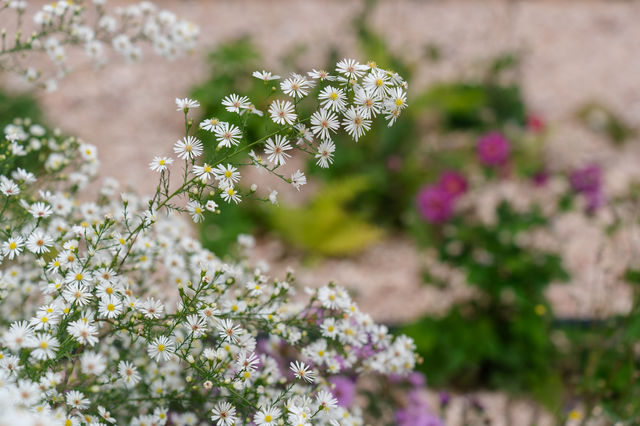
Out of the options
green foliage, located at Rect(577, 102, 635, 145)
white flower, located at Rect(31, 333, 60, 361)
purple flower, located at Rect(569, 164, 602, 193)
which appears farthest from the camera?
green foliage, located at Rect(577, 102, 635, 145)

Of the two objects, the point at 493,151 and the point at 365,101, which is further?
the point at 493,151

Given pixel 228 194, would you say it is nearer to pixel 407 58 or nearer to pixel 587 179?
pixel 587 179

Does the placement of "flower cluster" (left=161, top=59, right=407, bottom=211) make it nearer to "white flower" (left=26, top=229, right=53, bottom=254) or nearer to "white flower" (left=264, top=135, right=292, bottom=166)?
"white flower" (left=264, top=135, right=292, bottom=166)

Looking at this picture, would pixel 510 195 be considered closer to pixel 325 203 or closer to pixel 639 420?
pixel 325 203

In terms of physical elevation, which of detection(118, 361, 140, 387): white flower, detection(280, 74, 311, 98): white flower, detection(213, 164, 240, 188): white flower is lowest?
detection(118, 361, 140, 387): white flower

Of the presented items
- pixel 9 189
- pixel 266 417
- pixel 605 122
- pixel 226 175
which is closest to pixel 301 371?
pixel 266 417

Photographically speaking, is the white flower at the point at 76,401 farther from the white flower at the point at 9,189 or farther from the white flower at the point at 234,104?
the white flower at the point at 234,104

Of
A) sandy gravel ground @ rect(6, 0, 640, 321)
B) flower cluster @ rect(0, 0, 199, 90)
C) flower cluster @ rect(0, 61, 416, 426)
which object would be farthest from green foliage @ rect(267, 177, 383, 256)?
flower cluster @ rect(0, 61, 416, 426)

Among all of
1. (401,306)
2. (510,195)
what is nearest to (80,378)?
(401,306)
